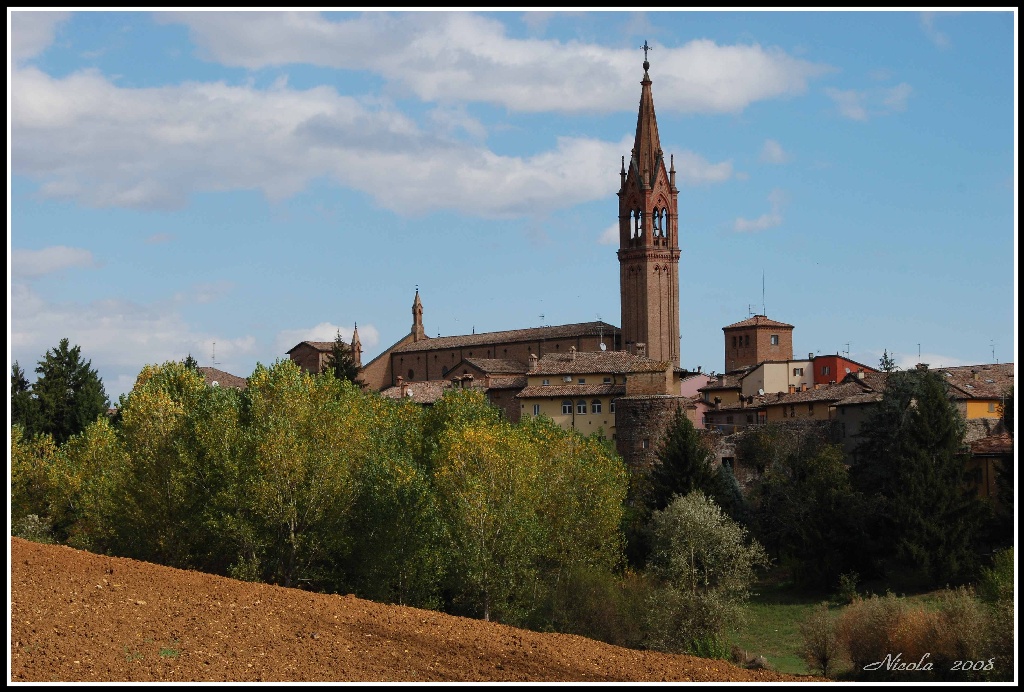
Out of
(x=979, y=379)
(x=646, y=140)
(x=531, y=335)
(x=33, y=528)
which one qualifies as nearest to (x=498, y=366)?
(x=531, y=335)

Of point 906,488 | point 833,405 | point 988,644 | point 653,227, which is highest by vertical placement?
point 653,227

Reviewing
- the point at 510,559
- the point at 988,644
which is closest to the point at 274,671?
the point at 988,644

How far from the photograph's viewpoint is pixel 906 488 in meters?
48.3

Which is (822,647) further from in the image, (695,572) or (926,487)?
(926,487)

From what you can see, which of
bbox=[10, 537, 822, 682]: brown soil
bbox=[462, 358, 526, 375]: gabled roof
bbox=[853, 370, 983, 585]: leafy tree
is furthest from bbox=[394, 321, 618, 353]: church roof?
bbox=[10, 537, 822, 682]: brown soil

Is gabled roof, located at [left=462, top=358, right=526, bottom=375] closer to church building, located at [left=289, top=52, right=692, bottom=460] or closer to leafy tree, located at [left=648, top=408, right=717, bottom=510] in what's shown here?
church building, located at [left=289, top=52, right=692, bottom=460]

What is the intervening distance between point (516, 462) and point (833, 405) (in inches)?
1251

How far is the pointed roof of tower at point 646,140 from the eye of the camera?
11625 centimetres

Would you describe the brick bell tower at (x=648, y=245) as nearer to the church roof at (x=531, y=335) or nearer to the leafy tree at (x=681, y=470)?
the church roof at (x=531, y=335)

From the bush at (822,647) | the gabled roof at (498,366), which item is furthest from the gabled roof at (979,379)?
the gabled roof at (498,366)

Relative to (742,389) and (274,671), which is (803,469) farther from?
(274,671)

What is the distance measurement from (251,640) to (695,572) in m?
28.6

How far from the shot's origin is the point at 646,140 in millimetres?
118000

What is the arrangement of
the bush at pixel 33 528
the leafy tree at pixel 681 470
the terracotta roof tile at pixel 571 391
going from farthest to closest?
the terracotta roof tile at pixel 571 391
the leafy tree at pixel 681 470
the bush at pixel 33 528
